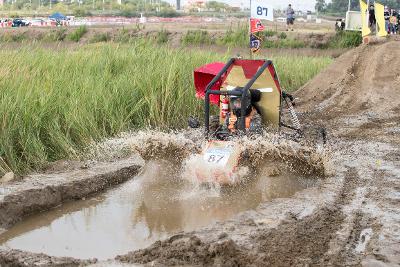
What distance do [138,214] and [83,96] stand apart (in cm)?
362

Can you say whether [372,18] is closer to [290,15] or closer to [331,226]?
[290,15]

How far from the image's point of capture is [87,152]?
30.5ft

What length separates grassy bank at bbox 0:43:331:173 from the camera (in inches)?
345

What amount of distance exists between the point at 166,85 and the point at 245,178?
160 inches

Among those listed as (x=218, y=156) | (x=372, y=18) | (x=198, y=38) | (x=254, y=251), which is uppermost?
(x=372, y=18)

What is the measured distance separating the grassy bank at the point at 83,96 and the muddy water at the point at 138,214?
4.70 feet

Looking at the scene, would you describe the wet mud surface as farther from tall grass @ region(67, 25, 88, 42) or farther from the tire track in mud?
tall grass @ region(67, 25, 88, 42)

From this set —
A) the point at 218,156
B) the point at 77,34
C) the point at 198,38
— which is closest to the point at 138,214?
the point at 218,156

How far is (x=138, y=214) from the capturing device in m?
7.25

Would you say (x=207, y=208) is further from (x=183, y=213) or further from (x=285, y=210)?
(x=285, y=210)

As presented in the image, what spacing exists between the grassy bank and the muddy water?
1.43 meters

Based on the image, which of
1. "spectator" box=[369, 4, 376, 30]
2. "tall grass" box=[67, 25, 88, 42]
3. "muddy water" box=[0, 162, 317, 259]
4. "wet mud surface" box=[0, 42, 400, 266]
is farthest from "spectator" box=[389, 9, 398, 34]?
"muddy water" box=[0, 162, 317, 259]

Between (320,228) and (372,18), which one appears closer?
(320,228)

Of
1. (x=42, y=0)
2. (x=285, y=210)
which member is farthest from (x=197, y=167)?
(x=42, y=0)
